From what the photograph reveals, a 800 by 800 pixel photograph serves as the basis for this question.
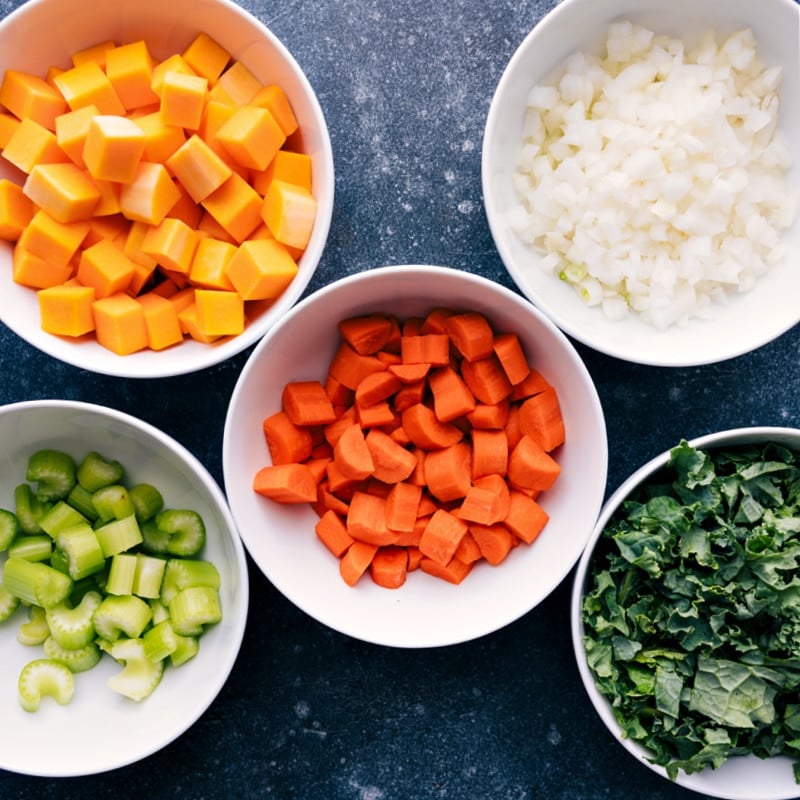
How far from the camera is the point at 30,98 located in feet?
5.42

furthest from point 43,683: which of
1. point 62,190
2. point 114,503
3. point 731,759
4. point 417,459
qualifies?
point 731,759

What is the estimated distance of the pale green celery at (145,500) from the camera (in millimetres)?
1877

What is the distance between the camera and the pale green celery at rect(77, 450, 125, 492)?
1.87m

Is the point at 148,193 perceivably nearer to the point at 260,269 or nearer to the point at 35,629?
the point at 260,269

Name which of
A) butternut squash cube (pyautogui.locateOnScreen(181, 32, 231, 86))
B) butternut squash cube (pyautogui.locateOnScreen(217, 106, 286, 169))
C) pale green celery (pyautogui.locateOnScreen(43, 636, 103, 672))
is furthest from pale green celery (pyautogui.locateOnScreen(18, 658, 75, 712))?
butternut squash cube (pyautogui.locateOnScreen(181, 32, 231, 86))

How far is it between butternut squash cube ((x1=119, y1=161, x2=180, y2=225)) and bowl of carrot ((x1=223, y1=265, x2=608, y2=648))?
0.32 m

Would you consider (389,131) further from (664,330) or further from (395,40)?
(664,330)

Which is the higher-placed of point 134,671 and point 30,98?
point 30,98

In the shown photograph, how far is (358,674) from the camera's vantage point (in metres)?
2.00

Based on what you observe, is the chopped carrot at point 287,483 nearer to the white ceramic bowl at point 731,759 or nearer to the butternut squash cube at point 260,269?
the butternut squash cube at point 260,269

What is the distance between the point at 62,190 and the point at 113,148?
14 centimetres

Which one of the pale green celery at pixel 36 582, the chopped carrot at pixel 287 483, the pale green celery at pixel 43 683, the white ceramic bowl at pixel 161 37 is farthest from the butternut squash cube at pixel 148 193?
the pale green celery at pixel 43 683

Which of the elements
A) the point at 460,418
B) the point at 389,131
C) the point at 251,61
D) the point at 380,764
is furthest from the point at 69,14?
the point at 380,764

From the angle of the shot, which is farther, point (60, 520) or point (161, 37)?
point (60, 520)
